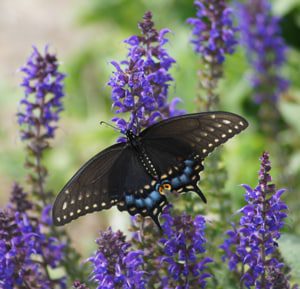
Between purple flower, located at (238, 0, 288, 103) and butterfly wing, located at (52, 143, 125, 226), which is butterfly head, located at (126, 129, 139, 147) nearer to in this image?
butterfly wing, located at (52, 143, 125, 226)

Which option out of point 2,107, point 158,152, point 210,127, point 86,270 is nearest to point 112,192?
point 158,152

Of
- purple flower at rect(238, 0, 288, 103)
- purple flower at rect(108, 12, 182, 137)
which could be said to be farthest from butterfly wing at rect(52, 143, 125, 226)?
purple flower at rect(238, 0, 288, 103)

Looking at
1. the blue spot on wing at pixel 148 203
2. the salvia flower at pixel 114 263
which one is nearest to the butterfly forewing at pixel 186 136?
the blue spot on wing at pixel 148 203

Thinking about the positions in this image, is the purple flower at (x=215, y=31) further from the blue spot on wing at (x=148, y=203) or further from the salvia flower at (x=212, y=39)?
the blue spot on wing at (x=148, y=203)

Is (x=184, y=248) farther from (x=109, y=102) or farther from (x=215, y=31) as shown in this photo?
(x=109, y=102)

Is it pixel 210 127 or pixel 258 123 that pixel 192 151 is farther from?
pixel 258 123

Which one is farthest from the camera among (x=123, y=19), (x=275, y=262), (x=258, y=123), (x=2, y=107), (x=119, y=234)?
(x=2, y=107)
